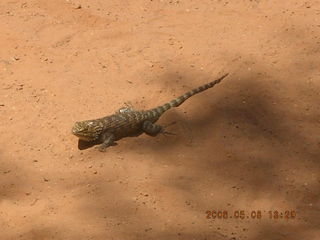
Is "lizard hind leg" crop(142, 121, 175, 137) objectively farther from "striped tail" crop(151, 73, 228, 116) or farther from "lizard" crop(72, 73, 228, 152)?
"striped tail" crop(151, 73, 228, 116)

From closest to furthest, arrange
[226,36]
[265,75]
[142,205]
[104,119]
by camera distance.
A: [142,205] → [104,119] → [265,75] → [226,36]

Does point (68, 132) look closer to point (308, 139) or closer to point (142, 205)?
point (142, 205)

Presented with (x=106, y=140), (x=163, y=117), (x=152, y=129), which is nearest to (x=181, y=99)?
(x=163, y=117)

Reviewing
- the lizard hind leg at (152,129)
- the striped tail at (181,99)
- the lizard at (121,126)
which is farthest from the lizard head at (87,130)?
the striped tail at (181,99)

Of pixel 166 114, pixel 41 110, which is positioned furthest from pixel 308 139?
pixel 41 110

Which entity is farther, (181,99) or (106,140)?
(181,99)

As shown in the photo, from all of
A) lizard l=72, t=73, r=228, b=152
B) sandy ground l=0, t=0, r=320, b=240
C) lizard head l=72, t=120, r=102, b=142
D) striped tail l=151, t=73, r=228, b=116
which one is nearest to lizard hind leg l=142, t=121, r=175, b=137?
lizard l=72, t=73, r=228, b=152

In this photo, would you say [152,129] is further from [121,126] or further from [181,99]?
[181,99]
